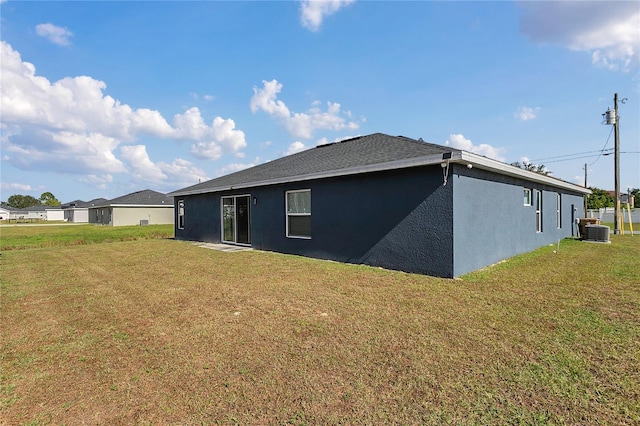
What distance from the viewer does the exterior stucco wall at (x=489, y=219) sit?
6.79 metres

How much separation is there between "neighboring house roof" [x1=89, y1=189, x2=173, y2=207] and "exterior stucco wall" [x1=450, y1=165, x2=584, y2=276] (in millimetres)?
34215

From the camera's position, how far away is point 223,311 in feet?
15.3

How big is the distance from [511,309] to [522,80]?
33.9 ft

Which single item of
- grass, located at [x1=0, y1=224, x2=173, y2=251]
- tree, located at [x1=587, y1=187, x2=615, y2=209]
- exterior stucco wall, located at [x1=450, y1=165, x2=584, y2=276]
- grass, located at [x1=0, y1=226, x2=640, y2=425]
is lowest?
grass, located at [x1=0, y1=226, x2=640, y2=425]

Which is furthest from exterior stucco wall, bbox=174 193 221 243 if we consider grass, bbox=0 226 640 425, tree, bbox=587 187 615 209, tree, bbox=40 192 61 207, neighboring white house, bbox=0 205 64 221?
tree, bbox=40 192 61 207

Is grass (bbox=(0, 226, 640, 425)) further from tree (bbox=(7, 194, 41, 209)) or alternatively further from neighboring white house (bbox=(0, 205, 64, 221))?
tree (bbox=(7, 194, 41, 209))

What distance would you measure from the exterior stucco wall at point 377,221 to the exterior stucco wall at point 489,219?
0.36 metres

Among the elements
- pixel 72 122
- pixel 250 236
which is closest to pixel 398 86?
pixel 250 236

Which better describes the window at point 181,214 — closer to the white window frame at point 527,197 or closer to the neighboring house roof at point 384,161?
the neighboring house roof at point 384,161

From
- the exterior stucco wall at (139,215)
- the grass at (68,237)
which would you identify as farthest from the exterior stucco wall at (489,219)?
the exterior stucco wall at (139,215)

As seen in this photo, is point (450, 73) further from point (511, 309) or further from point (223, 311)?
point (223, 311)

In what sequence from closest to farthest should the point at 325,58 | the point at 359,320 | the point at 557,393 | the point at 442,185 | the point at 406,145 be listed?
the point at 557,393
the point at 359,320
the point at 442,185
the point at 406,145
the point at 325,58

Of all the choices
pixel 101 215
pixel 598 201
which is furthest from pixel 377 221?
pixel 101 215

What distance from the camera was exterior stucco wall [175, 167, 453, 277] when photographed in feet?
22.3
